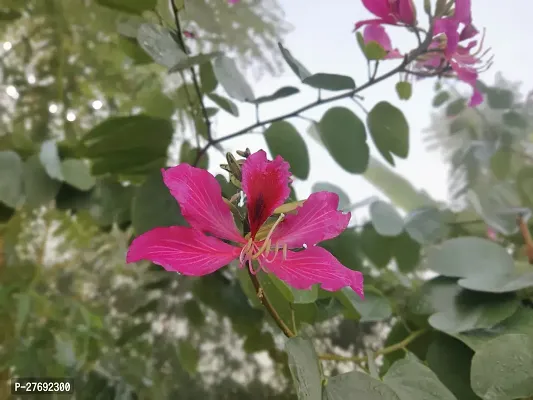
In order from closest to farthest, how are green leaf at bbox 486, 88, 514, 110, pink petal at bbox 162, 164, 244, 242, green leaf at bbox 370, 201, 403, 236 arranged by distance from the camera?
pink petal at bbox 162, 164, 244, 242, green leaf at bbox 370, 201, 403, 236, green leaf at bbox 486, 88, 514, 110

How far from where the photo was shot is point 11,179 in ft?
1.34

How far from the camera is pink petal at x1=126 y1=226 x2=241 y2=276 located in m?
0.16

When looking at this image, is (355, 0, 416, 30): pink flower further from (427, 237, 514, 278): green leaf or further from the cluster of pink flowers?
(427, 237, 514, 278): green leaf

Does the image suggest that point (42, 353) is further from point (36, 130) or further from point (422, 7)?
point (422, 7)

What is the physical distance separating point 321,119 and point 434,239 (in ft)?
0.54

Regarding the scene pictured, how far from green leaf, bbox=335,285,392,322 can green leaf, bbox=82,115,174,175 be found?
181 millimetres

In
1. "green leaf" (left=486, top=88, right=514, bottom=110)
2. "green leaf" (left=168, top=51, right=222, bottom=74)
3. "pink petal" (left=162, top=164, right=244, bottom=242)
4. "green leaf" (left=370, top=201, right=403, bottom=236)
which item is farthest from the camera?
"green leaf" (left=486, top=88, right=514, bottom=110)

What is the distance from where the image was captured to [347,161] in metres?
0.32

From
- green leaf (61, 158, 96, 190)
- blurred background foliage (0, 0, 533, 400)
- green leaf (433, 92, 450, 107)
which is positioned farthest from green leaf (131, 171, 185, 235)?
green leaf (433, 92, 450, 107)

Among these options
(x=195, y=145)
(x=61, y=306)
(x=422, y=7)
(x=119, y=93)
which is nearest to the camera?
(x=422, y=7)

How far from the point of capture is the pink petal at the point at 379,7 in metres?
0.25

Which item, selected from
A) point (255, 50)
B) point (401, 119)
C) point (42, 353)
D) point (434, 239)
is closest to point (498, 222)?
point (434, 239)

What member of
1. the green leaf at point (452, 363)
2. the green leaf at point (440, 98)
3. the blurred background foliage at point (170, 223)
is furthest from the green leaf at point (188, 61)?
the green leaf at point (440, 98)

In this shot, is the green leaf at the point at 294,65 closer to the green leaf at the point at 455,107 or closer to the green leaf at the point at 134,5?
the green leaf at the point at 134,5
